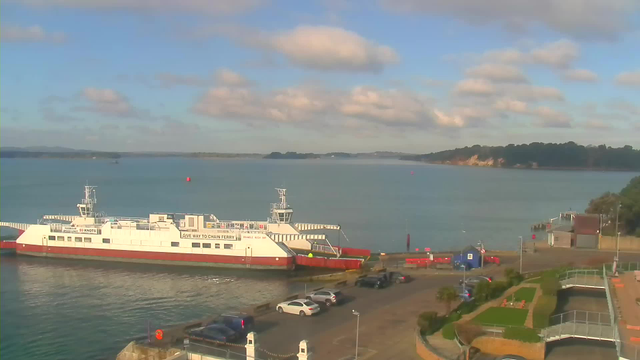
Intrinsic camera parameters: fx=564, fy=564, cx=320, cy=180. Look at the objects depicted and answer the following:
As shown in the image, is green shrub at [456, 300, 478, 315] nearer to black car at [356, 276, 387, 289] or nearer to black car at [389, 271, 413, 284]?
black car at [356, 276, 387, 289]

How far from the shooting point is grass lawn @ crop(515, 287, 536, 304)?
23.4 metres

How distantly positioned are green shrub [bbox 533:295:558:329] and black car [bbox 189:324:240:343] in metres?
10.4

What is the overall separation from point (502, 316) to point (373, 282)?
9.01 meters

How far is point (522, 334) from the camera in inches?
683

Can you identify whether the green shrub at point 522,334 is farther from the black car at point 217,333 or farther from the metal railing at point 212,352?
the black car at point 217,333

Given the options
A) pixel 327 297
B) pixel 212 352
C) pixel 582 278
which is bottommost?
pixel 212 352

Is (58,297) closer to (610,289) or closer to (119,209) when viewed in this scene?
(610,289)

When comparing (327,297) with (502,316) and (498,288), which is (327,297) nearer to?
(498,288)

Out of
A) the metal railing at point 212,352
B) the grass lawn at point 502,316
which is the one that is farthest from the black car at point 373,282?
the metal railing at point 212,352

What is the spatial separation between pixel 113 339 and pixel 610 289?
→ 20.7m

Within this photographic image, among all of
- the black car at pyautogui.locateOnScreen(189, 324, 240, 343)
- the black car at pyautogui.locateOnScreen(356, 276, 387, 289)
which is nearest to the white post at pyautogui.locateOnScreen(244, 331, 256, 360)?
the black car at pyautogui.locateOnScreen(189, 324, 240, 343)

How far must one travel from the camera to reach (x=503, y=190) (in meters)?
126

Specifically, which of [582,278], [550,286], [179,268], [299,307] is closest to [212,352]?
[299,307]

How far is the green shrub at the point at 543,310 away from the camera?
18.9m
